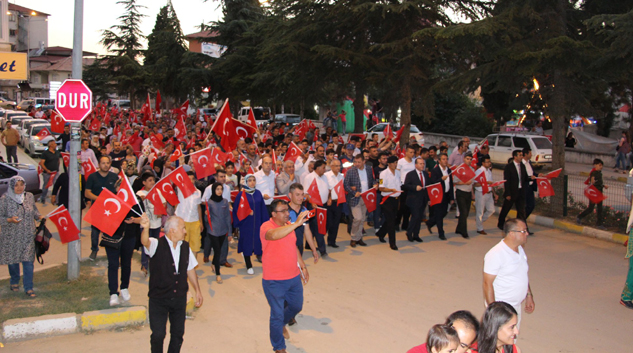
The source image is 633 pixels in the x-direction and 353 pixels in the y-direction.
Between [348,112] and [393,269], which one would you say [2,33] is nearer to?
[393,269]

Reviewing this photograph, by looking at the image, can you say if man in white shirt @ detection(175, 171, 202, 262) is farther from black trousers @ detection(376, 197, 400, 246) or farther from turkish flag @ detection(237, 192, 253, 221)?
black trousers @ detection(376, 197, 400, 246)

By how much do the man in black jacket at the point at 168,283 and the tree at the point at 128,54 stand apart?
49.4 metres

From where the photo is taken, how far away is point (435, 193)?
11.3m

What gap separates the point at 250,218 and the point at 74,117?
3.13 meters

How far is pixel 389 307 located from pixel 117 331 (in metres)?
3.54

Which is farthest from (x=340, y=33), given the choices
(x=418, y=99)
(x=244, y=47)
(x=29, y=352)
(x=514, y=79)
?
(x=29, y=352)

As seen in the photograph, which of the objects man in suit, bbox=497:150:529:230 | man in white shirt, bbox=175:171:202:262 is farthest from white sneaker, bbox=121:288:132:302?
man in suit, bbox=497:150:529:230

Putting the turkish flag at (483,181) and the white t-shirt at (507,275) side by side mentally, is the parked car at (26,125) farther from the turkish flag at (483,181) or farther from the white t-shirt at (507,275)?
the white t-shirt at (507,275)

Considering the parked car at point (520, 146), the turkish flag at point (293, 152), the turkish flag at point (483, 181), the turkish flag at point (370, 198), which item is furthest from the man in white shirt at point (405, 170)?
the parked car at point (520, 146)

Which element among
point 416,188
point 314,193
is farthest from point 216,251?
point 416,188

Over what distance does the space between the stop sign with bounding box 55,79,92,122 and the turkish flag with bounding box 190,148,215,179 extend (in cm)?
298

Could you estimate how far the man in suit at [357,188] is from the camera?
10613 millimetres

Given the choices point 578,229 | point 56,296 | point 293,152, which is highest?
point 293,152

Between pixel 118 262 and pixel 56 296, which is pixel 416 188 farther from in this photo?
pixel 56 296
